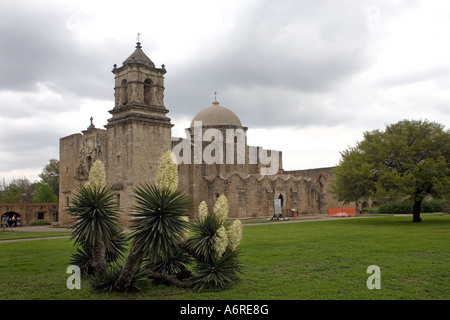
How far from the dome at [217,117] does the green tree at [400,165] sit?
17.9 metres

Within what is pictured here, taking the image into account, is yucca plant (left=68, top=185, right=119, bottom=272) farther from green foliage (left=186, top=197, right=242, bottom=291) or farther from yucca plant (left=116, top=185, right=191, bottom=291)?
green foliage (left=186, top=197, right=242, bottom=291)

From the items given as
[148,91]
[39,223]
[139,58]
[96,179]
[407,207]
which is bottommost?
[39,223]

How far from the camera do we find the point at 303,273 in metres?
9.79

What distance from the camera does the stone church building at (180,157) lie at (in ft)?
88.6

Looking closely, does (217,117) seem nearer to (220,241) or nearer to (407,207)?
(407,207)

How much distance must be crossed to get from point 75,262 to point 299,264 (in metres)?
5.64

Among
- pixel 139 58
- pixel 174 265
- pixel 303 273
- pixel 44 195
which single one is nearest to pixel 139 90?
pixel 139 58

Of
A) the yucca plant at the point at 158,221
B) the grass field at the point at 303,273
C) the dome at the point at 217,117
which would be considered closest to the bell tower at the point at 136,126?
the grass field at the point at 303,273

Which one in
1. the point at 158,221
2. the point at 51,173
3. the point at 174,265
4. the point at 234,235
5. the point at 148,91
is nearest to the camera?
the point at 158,221

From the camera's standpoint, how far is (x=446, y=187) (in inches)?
897

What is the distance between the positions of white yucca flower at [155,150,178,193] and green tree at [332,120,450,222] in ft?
60.1

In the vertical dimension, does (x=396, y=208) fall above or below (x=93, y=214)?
below

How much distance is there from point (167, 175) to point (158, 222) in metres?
1.01

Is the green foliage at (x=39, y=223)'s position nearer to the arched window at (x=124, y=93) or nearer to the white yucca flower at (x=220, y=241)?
the arched window at (x=124, y=93)
